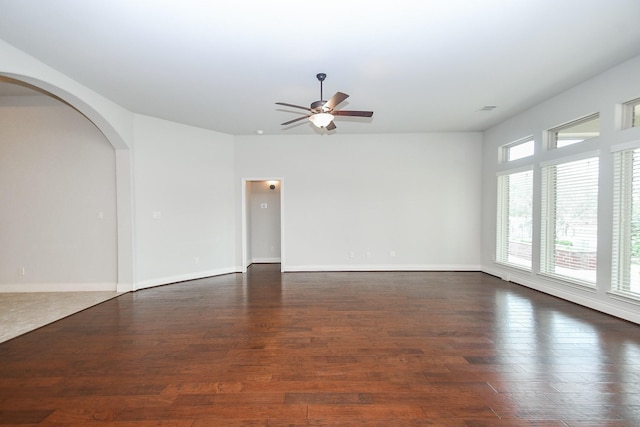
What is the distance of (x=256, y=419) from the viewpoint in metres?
1.75

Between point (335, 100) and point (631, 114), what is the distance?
3697 mm

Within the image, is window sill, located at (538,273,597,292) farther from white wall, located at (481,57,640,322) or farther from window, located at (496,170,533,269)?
window, located at (496,170,533,269)

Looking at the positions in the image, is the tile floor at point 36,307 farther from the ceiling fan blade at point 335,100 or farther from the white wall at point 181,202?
the ceiling fan blade at point 335,100

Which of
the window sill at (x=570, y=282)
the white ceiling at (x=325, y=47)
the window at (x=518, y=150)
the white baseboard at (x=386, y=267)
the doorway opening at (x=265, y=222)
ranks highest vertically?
the white ceiling at (x=325, y=47)

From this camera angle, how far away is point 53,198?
460cm

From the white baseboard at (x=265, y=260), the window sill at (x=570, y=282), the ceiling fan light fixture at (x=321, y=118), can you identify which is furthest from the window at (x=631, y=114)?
the white baseboard at (x=265, y=260)

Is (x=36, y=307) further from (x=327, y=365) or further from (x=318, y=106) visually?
(x=318, y=106)

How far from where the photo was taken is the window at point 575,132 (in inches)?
148

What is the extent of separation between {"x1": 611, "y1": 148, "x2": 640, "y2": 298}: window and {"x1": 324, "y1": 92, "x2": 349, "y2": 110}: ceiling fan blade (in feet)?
11.6

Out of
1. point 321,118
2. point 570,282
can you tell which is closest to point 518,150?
point 570,282

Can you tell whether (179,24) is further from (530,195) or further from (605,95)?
(530,195)

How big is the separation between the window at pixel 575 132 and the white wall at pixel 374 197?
166 cm

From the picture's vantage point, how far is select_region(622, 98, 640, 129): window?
328cm

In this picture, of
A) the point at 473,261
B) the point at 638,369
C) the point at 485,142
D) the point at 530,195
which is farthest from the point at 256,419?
the point at 485,142
